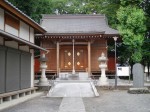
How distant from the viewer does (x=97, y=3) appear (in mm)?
44938

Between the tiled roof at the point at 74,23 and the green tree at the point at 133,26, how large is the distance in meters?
3.21

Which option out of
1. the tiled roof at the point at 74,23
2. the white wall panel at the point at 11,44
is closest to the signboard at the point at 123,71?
the tiled roof at the point at 74,23

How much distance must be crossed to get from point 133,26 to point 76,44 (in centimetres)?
689

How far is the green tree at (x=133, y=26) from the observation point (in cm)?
3009

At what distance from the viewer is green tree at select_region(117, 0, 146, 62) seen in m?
30.1

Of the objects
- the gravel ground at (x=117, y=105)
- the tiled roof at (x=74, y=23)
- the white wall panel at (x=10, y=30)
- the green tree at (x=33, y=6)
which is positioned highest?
the green tree at (x=33, y=6)

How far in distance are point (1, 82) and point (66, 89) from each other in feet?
25.0

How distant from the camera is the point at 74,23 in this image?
37656mm

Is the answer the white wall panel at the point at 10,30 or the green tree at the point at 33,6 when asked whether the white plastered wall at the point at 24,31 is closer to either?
the white wall panel at the point at 10,30

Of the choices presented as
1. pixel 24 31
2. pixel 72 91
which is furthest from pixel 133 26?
pixel 24 31

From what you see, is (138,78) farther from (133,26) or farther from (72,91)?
(133,26)

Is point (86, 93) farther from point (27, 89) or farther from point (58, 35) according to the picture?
point (58, 35)

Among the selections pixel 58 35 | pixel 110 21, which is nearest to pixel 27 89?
pixel 58 35

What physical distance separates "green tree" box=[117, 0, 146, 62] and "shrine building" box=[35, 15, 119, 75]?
1681 millimetres
